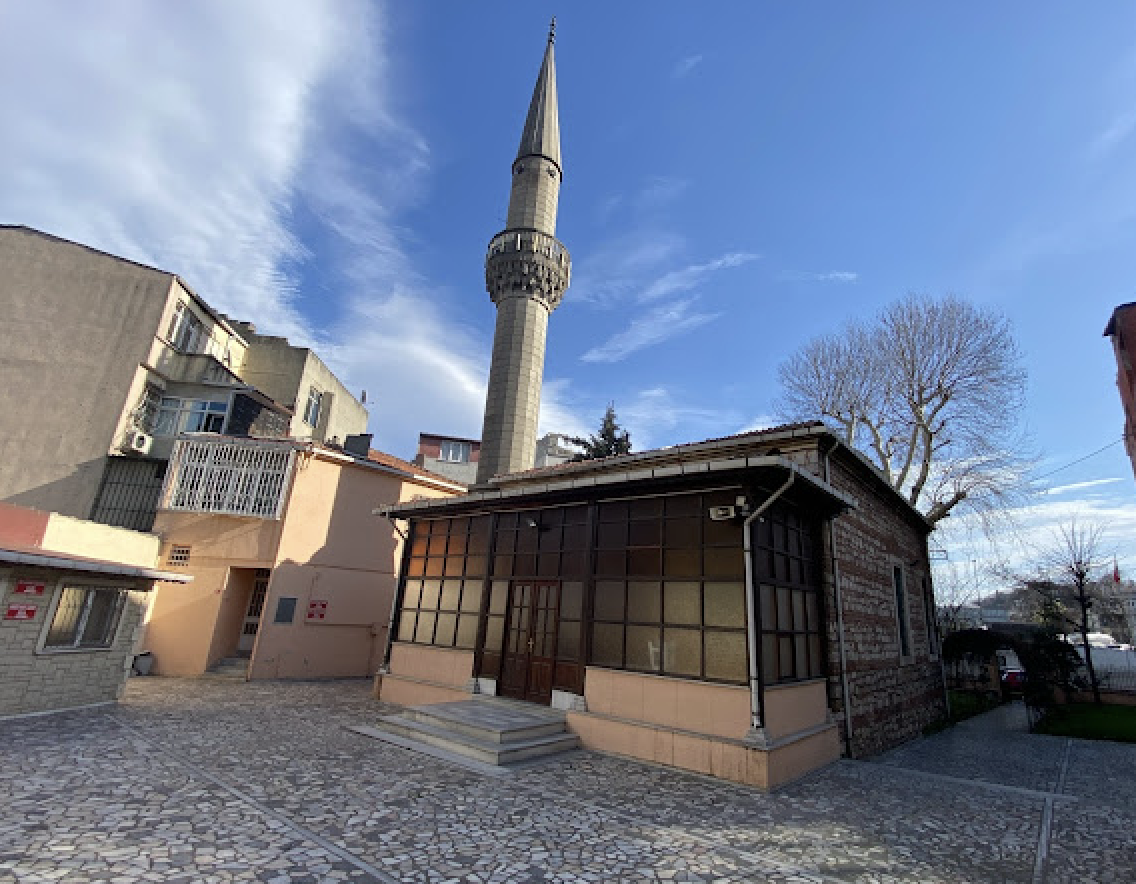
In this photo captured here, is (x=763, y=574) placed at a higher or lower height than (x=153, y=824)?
higher

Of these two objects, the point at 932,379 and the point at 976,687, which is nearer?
the point at 932,379

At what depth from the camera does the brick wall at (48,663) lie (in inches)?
300

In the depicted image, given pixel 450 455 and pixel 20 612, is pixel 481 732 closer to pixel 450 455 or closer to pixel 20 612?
pixel 20 612

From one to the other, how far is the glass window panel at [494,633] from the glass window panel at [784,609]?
176 inches

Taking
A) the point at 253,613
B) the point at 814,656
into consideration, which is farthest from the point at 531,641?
the point at 253,613

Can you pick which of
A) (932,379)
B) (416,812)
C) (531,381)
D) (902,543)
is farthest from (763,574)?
(531,381)

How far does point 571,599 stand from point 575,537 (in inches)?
37.9

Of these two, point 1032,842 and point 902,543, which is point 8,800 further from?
point 902,543

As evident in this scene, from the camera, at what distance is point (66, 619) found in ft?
27.7

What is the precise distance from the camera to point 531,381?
2191 cm

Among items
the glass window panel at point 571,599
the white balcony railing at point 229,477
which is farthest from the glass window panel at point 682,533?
the white balcony railing at point 229,477

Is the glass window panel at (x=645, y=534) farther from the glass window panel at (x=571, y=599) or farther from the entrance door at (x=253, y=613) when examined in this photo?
the entrance door at (x=253, y=613)

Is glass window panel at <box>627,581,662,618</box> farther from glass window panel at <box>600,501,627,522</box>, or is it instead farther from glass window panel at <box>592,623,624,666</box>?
glass window panel at <box>600,501,627,522</box>

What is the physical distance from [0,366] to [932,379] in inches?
1018
